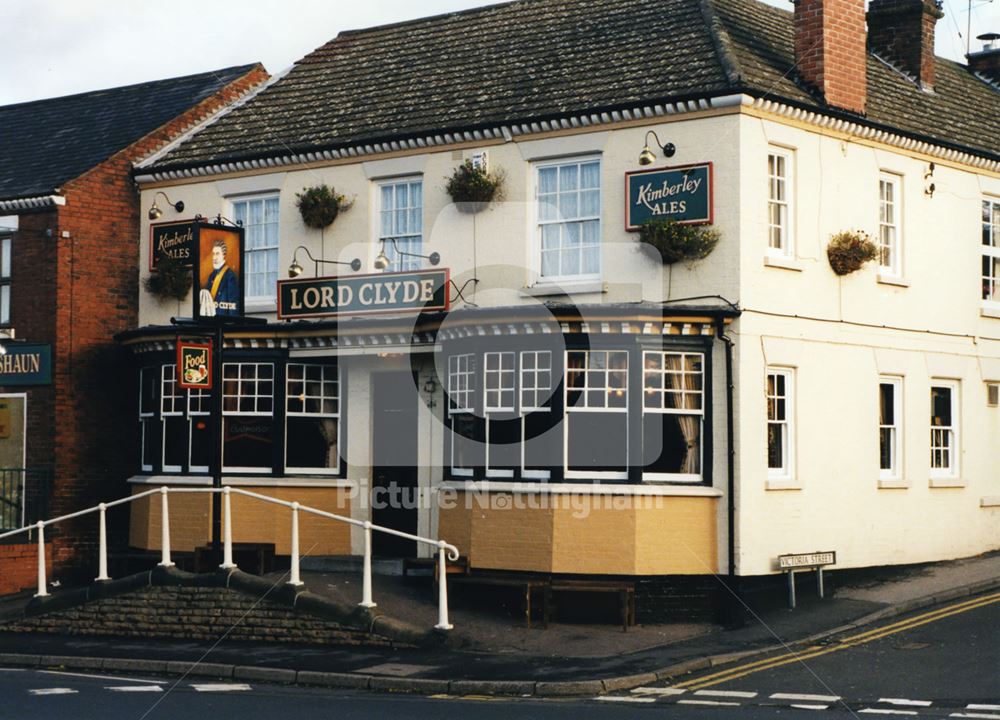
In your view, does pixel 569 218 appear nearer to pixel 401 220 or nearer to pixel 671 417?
pixel 401 220

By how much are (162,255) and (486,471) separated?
24.4 ft

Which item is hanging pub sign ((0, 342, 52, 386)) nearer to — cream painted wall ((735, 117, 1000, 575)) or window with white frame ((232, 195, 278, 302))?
window with white frame ((232, 195, 278, 302))

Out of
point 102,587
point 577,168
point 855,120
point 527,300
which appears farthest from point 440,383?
point 855,120

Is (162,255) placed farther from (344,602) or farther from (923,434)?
(923,434)

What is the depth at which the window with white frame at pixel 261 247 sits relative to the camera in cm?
2191

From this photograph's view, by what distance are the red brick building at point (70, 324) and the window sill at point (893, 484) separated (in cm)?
1178

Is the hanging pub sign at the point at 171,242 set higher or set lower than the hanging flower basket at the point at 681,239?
higher

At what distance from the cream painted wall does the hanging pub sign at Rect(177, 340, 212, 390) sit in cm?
678

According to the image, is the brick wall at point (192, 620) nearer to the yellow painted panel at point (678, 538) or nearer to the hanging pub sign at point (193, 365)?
the hanging pub sign at point (193, 365)

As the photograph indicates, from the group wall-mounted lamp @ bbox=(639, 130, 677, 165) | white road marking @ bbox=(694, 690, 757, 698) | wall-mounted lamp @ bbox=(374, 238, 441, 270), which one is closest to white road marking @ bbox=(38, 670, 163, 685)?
white road marking @ bbox=(694, 690, 757, 698)

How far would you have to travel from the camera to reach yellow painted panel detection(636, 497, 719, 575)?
1741 cm

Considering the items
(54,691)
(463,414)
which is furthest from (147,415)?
(54,691)

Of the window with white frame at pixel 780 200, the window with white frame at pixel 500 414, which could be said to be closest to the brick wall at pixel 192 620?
the window with white frame at pixel 500 414

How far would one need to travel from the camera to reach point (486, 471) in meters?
18.3
